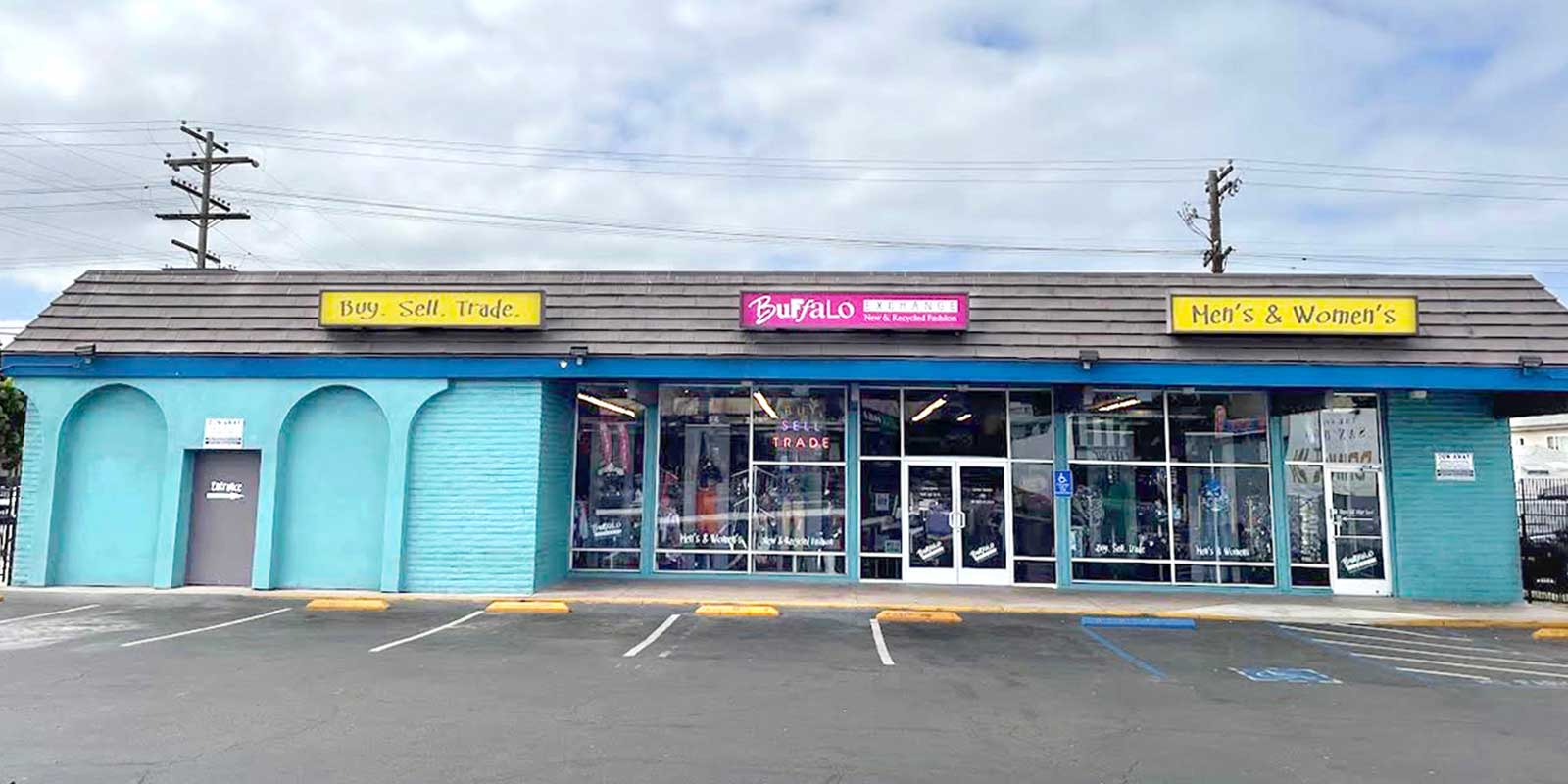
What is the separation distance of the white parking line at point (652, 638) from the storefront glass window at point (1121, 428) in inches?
299

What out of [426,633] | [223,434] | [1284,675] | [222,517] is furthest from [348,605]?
[1284,675]

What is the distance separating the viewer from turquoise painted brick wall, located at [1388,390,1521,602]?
14.7 meters

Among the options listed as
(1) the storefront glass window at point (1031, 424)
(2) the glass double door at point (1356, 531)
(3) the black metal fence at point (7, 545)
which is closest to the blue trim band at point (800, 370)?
(1) the storefront glass window at point (1031, 424)

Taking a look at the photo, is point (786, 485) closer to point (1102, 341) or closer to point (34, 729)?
point (1102, 341)

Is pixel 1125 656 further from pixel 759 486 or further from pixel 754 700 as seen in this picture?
pixel 759 486

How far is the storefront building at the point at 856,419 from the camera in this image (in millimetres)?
14336

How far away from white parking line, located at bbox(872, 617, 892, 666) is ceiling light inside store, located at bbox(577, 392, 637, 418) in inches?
248

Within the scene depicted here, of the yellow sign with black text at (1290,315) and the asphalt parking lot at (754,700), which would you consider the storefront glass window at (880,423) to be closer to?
the asphalt parking lot at (754,700)

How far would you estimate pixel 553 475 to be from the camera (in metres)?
15.5

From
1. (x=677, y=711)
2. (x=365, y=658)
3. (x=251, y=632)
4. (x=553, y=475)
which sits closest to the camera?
(x=677, y=711)

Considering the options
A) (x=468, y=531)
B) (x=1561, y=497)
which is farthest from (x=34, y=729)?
(x=1561, y=497)

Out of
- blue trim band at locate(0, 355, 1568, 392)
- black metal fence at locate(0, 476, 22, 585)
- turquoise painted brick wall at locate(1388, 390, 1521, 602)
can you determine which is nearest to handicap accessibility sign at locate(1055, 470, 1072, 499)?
blue trim band at locate(0, 355, 1568, 392)

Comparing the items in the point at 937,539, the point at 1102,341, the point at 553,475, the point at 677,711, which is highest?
the point at 1102,341

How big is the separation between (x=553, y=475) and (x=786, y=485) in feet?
12.9
